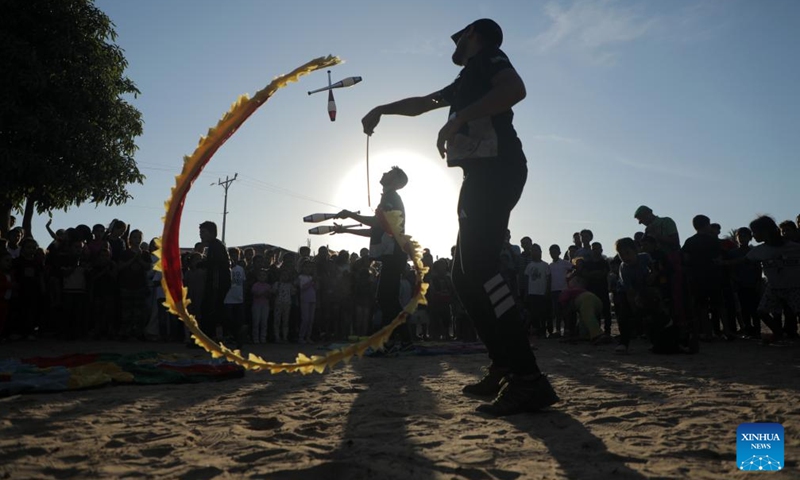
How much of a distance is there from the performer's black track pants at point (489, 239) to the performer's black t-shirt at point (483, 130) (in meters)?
0.07

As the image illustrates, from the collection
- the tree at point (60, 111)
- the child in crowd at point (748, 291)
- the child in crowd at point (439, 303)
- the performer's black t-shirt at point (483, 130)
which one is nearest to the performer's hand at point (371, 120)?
the performer's black t-shirt at point (483, 130)

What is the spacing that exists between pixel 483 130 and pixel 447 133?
0.76 ft

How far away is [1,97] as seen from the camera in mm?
15984

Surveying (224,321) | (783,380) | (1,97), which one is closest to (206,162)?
(783,380)

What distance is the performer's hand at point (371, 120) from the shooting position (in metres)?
4.06

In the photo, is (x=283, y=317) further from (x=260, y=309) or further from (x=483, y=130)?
(x=483, y=130)

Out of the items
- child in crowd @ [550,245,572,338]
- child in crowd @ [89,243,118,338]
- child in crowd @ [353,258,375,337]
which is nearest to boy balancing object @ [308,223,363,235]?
child in crowd @ [353,258,375,337]

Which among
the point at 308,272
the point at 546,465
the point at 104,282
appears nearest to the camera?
the point at 546,465

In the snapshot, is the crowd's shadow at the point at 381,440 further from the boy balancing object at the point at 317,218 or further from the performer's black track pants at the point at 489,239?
the boy balancing object at the point at 317,218

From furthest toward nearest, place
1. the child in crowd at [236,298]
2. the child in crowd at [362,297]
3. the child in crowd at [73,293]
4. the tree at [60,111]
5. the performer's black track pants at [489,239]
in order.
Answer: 1. the tree at [60,111]
2. the child in crowd at [362,297]
3. the child in crowd at [236,298]
4. the child in crowd at [73,293]
5. the performer's black track pants at [489,239]

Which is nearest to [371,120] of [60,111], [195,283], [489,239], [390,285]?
[489,239]

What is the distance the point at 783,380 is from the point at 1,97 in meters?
18.9

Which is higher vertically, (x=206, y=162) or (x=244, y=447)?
(x=206, y=162)

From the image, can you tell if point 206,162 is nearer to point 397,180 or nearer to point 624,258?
point 397,180
